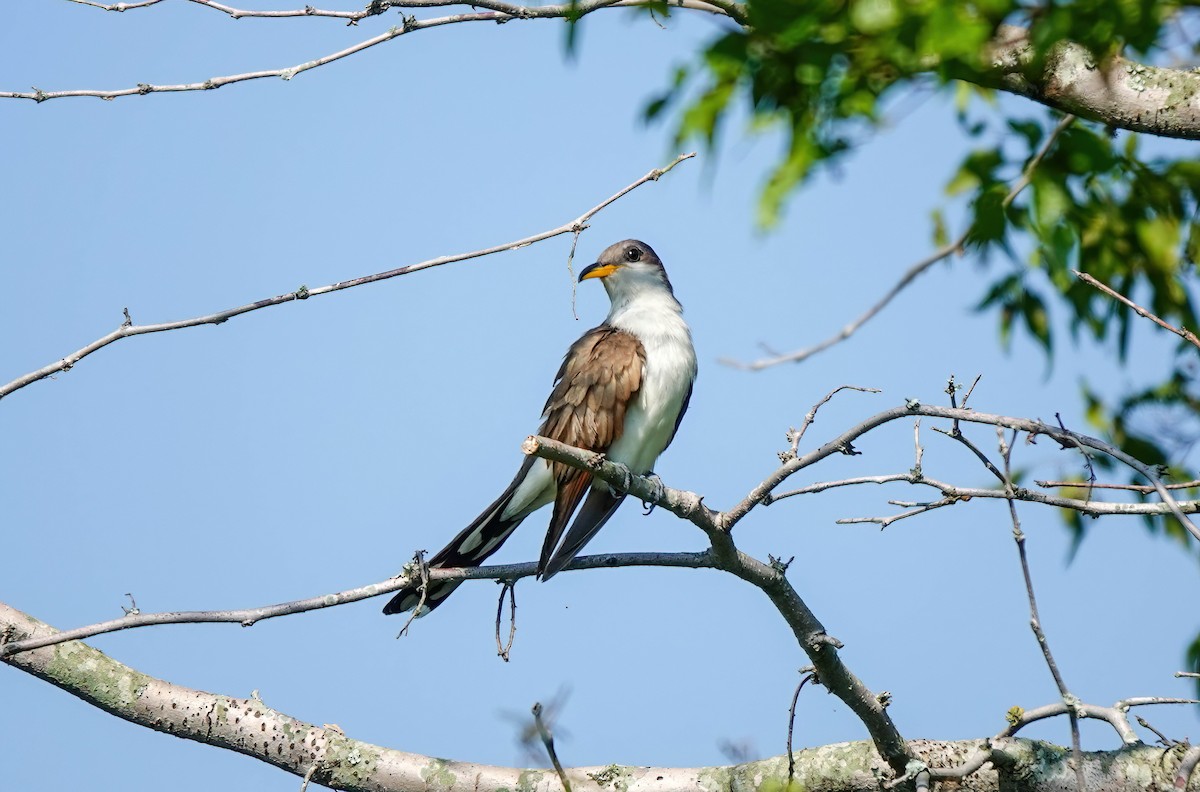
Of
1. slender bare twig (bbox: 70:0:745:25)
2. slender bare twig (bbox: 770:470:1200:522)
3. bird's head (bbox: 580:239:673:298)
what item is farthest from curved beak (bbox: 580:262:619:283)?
slender bare twig (bbox: 770:470:1200:522)

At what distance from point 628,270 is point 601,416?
1.36 m

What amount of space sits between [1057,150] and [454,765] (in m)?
2.67

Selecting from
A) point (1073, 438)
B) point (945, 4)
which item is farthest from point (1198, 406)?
point (945, 4)

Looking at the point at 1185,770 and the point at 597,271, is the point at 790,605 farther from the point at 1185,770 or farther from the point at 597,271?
the point at 597,271

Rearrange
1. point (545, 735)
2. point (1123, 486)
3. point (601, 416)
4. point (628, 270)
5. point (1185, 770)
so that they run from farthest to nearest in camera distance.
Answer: point (628, 270) → point (601, 416) → point (1123, 486) → point (1185, 770) → point (545, 735)

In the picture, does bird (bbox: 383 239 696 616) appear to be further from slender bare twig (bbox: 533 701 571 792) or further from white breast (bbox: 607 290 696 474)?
slender bare twig (bbox: 533 701 571 792)

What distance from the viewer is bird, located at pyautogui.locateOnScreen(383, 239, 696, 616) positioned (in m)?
4.89

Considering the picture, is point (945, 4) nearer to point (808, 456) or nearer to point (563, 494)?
point (808, 456)

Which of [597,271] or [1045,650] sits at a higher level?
[597,271]

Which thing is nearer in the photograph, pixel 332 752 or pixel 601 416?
pixel 332 752

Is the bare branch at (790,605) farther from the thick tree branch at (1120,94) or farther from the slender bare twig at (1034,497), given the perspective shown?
the thick tree branch at (1120,94)

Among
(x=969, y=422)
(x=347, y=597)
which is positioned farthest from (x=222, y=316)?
(x=969, y=422)

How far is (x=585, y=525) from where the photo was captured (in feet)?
16.0

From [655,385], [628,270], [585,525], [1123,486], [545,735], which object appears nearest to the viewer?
[545,735]
